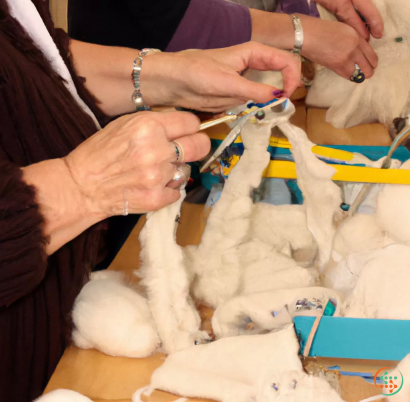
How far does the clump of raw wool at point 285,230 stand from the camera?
2.15 feet

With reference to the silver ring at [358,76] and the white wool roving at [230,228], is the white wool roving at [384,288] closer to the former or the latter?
the white wool roving at [230,228]

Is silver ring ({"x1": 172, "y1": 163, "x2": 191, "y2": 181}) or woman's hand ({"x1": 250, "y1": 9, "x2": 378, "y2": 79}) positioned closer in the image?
silver ring ({"x1": 172, "y1": 163, "x2": 191, "y2": 181})

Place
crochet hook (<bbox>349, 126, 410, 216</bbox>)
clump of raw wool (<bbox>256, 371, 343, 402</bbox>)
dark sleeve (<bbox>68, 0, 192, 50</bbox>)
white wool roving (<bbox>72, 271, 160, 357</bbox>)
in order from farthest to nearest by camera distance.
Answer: dark sleeve (<bbox>68, 0, 192, 50</bbox>)
crochet hook (<bbox>349, 126, 410, 216</bbox>)
white wool roving (<bbox>72, 271, 160, 357</bbox>)
clump of raw wool (<bbox>256, 371, 343, 402</bbox>)

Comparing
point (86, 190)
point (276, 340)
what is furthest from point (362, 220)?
point (86, 190)

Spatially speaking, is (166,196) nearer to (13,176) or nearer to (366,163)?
(13,176)

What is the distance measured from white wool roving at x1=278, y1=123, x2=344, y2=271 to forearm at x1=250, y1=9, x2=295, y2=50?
353mm

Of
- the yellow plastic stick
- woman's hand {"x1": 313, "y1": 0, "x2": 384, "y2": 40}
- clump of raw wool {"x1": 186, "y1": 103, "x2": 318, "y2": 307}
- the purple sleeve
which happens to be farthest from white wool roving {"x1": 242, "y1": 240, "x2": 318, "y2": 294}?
woman's hand {"x1": 313, "y1": 0, "x2": 384, "y2": 40}

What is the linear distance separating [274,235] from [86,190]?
12.5 inches

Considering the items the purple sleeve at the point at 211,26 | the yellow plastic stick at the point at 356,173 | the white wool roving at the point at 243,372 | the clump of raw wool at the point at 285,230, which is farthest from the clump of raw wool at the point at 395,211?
the purple sleeve at the point at 211,26

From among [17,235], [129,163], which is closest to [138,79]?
[129,163]

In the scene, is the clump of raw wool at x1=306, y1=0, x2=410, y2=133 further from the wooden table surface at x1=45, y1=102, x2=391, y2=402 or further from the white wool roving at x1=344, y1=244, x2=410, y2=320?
the wooden table surface at x1=45, y1=102, x2=391, y2=402

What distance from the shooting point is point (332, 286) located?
575mm

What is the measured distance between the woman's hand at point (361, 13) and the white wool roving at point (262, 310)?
649 mm

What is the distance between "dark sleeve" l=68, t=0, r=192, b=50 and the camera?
0.81 metres
